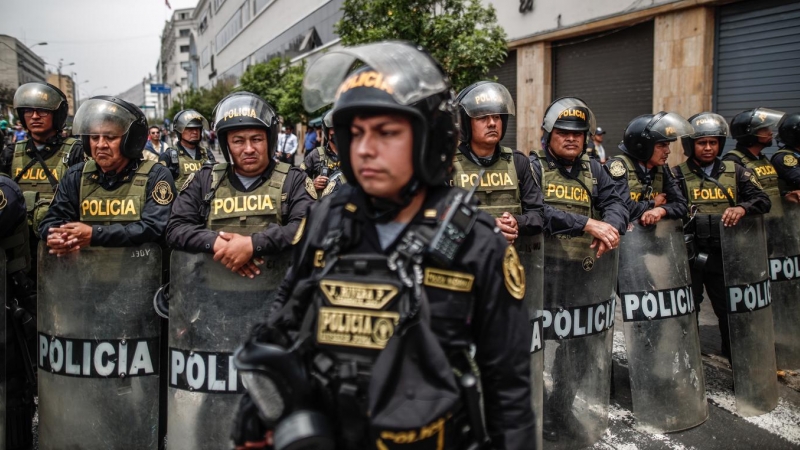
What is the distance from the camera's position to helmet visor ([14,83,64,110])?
5.35m

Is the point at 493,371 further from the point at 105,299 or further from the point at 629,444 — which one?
the point at 629,444

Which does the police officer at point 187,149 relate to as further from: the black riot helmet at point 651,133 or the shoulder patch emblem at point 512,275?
the shoulder patch emblem at point 512,275

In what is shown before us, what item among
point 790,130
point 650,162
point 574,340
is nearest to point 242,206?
point 574,340

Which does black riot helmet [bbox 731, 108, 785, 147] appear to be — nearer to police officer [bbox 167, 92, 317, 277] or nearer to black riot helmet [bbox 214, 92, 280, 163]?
police officer [bbox 167, 92, 317, 277]

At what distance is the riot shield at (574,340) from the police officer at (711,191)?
1.77m

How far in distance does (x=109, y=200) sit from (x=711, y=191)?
4.82m

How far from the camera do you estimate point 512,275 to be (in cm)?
181

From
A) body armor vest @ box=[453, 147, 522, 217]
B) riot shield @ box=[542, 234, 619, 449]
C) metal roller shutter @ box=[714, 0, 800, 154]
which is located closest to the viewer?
riot shield @ box=[542, 234, 619, 449]

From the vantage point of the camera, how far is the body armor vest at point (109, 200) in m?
3.73

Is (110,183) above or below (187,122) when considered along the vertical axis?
below

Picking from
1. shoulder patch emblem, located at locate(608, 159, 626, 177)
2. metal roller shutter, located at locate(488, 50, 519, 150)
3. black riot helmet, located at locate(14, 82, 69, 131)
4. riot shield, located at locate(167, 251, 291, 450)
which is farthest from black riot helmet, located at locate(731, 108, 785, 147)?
metal roller shutter, located at locate(488, 50, 519, 150)

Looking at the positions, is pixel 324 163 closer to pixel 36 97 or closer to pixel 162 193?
pixel 36 97

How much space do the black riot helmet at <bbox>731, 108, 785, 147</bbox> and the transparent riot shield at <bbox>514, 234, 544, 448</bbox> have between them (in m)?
3.68

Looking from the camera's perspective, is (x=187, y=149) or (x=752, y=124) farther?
(x=187, y=149)
